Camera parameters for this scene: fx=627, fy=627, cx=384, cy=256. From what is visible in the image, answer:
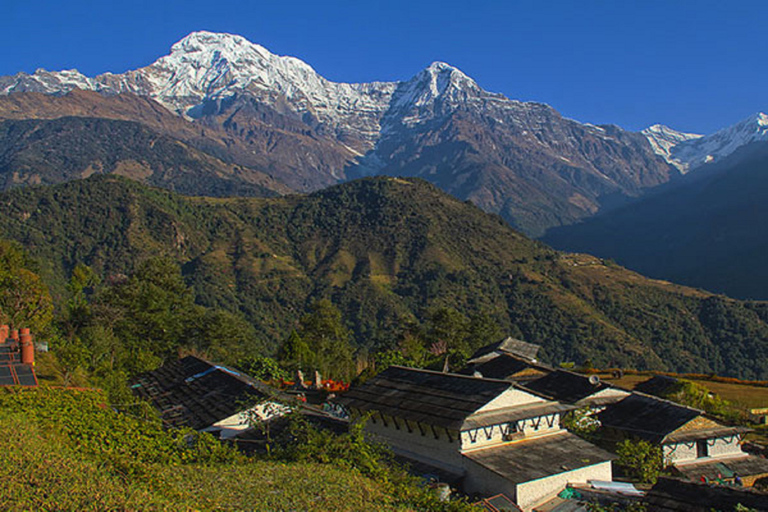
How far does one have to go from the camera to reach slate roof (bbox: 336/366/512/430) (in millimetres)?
19859

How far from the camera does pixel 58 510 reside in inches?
298

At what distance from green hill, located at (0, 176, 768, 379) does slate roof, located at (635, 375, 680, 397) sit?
69.6 meters

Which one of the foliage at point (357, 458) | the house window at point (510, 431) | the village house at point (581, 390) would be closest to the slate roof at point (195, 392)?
the foliage at point (357, 458)

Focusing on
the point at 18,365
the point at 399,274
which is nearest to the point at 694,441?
the point at 18,365

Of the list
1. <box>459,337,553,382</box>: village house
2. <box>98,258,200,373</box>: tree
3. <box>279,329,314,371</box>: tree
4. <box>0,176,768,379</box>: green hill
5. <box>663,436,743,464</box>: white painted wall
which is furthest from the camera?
<box>0,176,768,379</box>: green hill

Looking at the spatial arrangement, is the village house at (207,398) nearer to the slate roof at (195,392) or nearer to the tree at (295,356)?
the slate roof at (195,392)

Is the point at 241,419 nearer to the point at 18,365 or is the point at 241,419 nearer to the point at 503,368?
the point at 18,365

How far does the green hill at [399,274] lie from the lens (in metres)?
129

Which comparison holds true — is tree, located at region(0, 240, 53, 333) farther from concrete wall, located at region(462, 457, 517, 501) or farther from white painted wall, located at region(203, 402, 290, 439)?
concrete wall, located at region(462, 457, 517, 501)

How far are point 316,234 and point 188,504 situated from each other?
7541 inches

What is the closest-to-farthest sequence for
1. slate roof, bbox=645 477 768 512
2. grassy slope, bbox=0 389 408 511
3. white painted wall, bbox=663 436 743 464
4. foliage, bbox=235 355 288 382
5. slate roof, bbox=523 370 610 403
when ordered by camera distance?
grassy slope, bbox=0 389 408 511 < slate roof, bbox=645 477 768 512 < white painted wall, bbox=663 436 743 464 < slate roof, bbox=523 370 610 403 < foliage, bbox=235 355 288 382

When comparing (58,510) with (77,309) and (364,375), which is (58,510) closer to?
(364,375)

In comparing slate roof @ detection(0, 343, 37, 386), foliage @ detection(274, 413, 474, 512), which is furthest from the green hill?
foliage @ detection(274, 413, 474, 512)

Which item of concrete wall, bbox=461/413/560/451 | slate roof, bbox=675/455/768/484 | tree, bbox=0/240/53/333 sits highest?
tree, bbox=0/240/53/333
